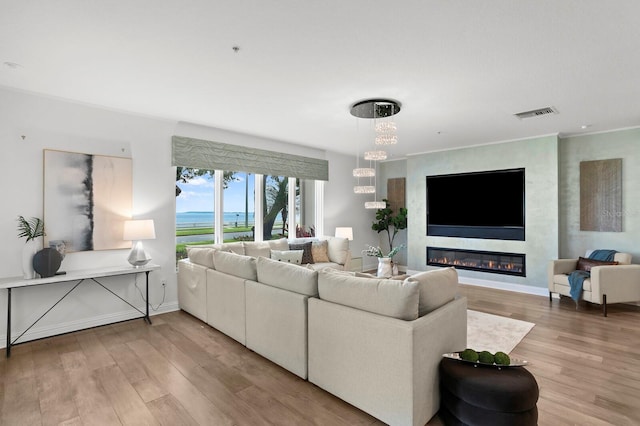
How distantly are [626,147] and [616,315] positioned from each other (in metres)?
2.59

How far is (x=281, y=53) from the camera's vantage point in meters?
2.61

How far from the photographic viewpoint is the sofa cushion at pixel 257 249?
5.02 m

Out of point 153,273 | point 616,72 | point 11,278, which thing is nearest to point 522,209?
point 616,72

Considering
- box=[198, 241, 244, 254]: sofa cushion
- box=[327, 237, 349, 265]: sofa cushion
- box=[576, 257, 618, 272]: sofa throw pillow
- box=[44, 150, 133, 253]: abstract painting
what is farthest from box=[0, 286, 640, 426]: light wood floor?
box=[327, 237, 349, 265]: sofa cushion

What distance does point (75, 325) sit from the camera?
3770 millimetres

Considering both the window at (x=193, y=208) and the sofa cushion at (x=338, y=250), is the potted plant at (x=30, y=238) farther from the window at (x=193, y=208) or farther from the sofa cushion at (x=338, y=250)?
the sofa cushion at (x=338, y=250)

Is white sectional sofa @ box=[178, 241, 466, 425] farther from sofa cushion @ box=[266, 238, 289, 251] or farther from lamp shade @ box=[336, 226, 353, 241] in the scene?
lamp shade @ box=[336, 226, 353, 241]

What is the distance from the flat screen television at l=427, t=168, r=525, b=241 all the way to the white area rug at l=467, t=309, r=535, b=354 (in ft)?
7.13

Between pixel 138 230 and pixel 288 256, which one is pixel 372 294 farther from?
pixel 138 230

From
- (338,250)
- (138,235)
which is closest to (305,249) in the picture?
(338,250)

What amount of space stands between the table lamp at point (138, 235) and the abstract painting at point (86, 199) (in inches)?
10.1

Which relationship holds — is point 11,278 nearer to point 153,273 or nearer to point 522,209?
point 153,273

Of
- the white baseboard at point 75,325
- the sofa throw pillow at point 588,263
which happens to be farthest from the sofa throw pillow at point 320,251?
the sofa throw pillow at point 588,263

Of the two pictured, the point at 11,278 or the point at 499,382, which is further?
the point at 11,278
